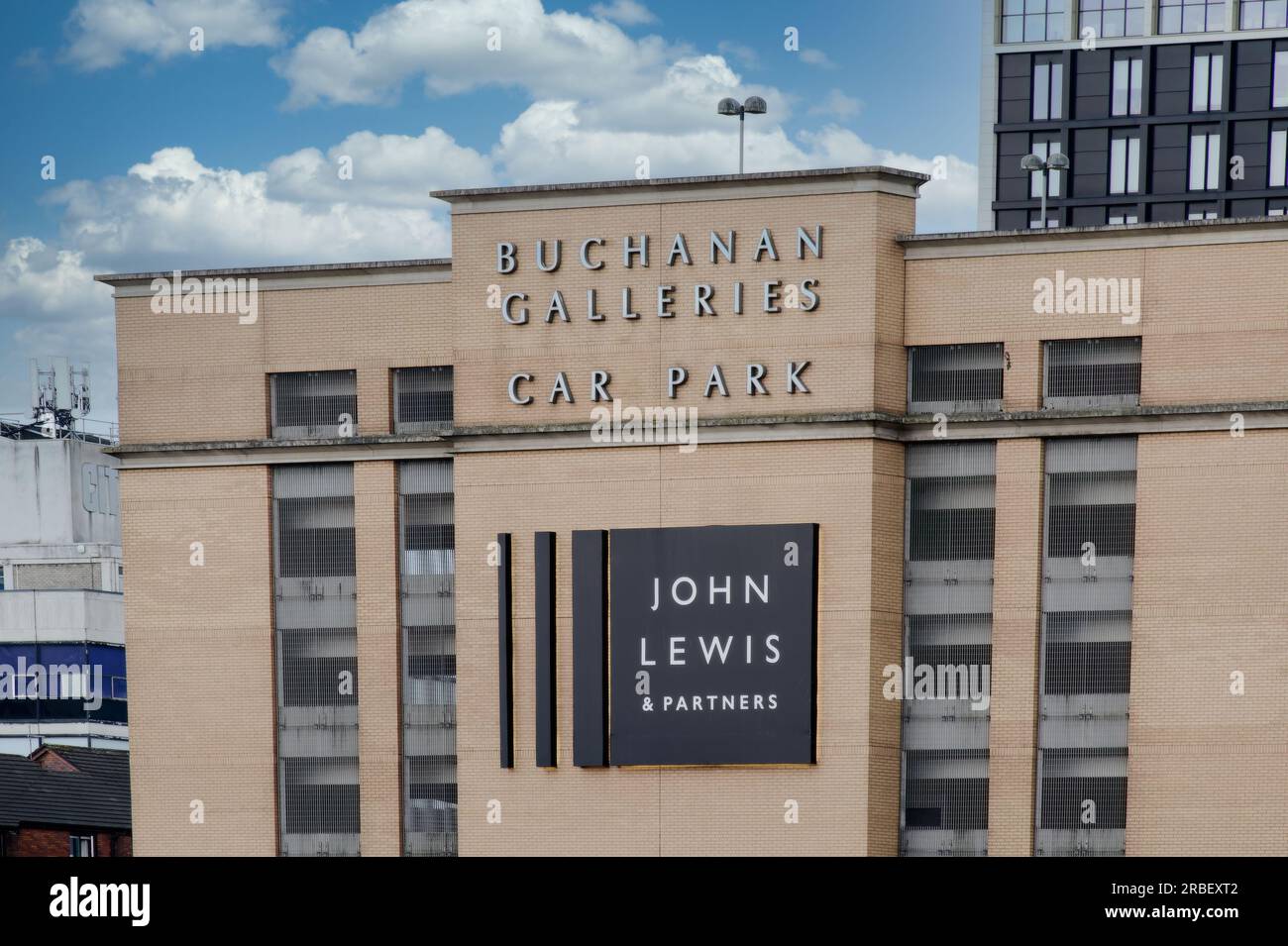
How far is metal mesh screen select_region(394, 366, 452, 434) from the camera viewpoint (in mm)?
45750

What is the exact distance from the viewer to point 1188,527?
4116cm

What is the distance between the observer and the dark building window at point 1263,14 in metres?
101

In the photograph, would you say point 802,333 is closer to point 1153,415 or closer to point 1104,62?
point 1153,415

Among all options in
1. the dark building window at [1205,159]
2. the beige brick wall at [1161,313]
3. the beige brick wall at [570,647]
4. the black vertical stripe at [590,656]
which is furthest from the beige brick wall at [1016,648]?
the dark building window at [1205,159]

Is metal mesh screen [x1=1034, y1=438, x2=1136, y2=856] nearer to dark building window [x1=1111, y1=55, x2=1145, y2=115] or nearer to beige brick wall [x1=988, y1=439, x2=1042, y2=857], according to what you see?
beige brick wall [x1=988, y1=439, x2=1042, y2=857]

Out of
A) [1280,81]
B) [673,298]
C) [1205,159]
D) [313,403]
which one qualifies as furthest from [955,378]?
[1280,81]

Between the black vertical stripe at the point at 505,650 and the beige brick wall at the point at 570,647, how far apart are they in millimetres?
190

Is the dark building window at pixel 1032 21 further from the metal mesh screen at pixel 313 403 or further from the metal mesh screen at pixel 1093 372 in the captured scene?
the metal mesh screen at pixel 313 403

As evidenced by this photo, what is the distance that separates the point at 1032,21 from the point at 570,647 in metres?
72.8

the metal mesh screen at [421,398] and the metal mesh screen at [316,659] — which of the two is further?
the metal mesh screen at [316,659]

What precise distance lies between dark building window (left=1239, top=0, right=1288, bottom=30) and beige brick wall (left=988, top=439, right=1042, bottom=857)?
69025mm

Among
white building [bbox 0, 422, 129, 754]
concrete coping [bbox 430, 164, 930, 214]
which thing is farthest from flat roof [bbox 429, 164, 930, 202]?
white building [bbox 0, 422, 129, 754]
